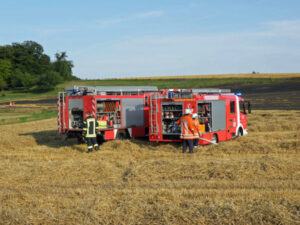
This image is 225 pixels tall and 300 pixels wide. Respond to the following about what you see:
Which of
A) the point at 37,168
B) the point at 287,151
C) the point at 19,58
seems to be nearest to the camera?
the point at 37,168

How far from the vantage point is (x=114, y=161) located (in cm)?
1222

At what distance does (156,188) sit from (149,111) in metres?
7.61

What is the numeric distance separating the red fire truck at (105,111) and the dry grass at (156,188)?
7.52 ft

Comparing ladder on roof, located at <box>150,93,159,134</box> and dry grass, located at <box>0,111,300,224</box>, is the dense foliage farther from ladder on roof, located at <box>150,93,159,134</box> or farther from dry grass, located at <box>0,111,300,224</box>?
dry grass, located at <box>0,111,300,224</box>

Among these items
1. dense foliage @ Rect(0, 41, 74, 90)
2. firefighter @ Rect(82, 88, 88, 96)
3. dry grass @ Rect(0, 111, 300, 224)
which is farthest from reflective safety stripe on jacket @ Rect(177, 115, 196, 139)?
dense foliage @ Rect(0, 41, 74, 90)

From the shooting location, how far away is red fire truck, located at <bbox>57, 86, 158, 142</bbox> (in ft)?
55.7

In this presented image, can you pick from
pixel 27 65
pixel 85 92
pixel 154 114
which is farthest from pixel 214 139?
pixel 27 65

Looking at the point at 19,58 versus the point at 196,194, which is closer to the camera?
the point at 196,194

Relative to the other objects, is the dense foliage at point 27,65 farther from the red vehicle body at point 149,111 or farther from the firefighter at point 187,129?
the firefighter at point 187,129

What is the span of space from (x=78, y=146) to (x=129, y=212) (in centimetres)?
1059

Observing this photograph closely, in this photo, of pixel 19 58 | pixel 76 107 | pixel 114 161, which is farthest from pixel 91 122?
pixel 19 58

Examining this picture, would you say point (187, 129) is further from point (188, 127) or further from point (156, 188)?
point (156, 188)

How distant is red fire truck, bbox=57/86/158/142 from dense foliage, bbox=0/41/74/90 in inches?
2757

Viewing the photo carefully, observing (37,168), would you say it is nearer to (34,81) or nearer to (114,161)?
(114,161)
